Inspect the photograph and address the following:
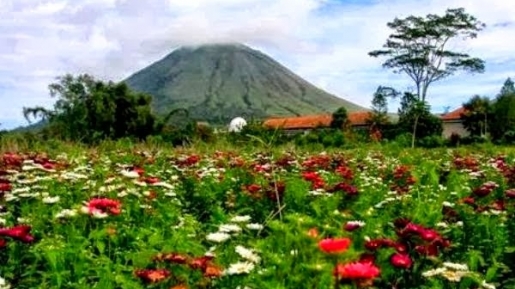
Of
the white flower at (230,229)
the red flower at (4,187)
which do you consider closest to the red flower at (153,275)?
the white flower at (230,229)

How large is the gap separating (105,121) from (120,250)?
31.8 m

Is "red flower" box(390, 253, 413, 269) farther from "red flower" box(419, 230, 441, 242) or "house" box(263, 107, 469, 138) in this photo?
"house" box(263, 107, 469, 138)

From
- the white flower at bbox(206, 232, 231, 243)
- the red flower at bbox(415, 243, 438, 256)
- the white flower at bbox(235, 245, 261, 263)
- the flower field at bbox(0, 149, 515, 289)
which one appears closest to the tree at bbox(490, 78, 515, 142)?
the flower field at bbox(0, 149, 515, 289)

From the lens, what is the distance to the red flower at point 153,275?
265 cm

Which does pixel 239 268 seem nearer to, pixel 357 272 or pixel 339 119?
pixel 357 272

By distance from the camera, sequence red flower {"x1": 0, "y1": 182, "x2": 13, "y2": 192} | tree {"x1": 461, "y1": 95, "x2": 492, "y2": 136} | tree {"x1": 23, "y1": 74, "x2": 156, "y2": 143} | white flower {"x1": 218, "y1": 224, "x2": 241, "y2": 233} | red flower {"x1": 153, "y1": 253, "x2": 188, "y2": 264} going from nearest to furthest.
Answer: red flower {"x1": 153, "y1": 253, "x2": 188, "y2": 264}, white flower {"x1": 218, "y1": 224, "x2": 241, "y2": 233}, red flower {"x1": 0, "y1": 182, "x2": 13, "y2": 192}, tree {"x1": 23, "y1": 74, "x2": 156, "y2": 143}, tree {"x1": 461, "y1": 95, "x2": 492, "y2": 136}

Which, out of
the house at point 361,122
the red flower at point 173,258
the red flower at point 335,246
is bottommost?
the house at point 361,122

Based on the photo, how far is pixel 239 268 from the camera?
8.93 ft

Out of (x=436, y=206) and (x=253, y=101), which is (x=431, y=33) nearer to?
(x=436, y=206)

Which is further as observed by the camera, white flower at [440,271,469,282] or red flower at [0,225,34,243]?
red flower at [0,225,34,243]

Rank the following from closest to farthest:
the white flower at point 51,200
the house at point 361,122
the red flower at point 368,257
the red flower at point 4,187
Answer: the red flower at point 368,257, the white flower at point 51,200, the red flower at point 4,187, the house at point 361,122

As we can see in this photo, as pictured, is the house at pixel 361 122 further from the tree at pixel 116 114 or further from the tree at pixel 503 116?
the tree at pixel 116 114

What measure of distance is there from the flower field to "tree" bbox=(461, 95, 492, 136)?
138 ft

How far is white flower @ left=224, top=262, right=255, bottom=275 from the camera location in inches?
106
